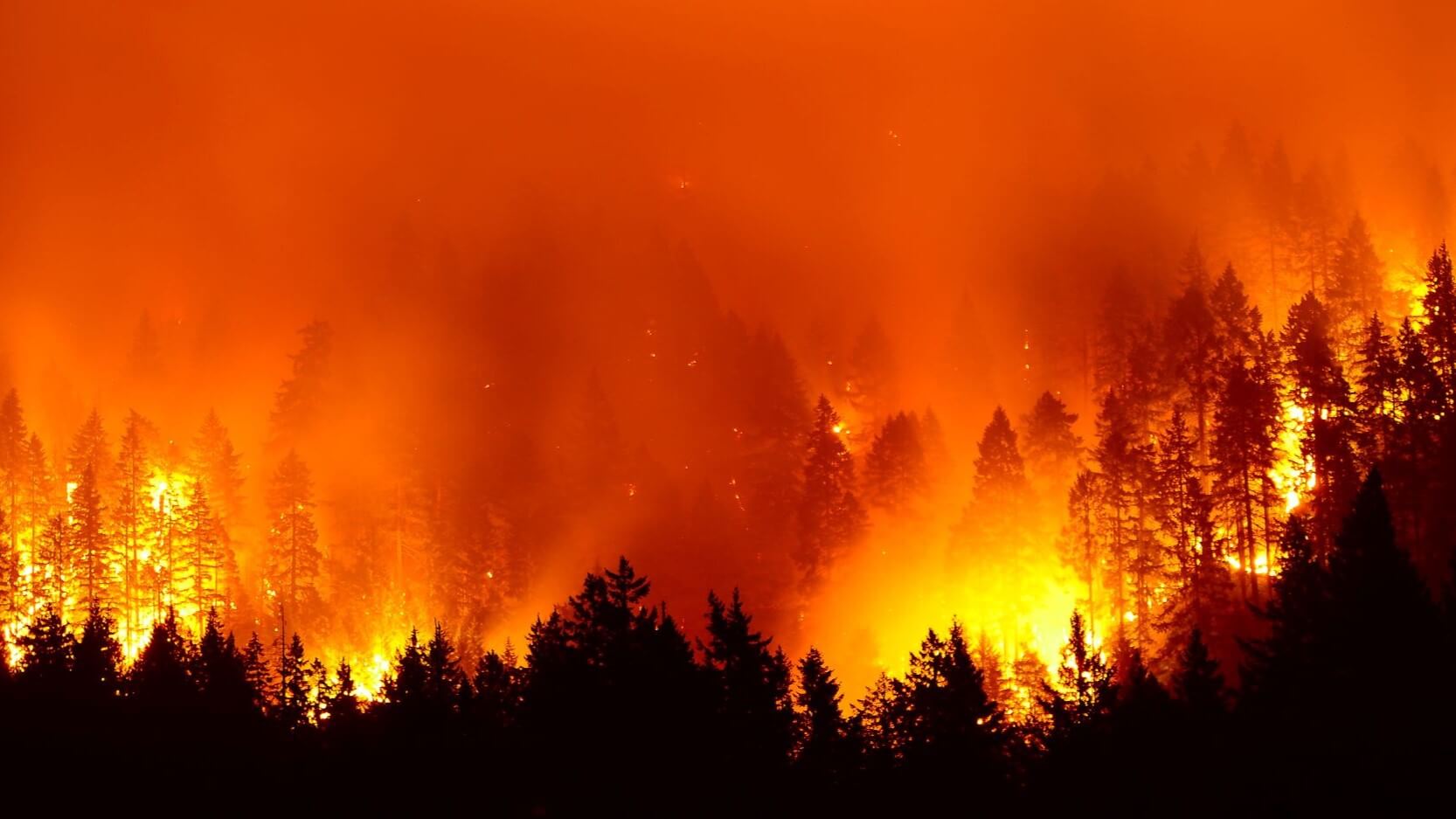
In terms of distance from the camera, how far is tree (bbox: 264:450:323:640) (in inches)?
3413

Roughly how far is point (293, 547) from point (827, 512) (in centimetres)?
3855

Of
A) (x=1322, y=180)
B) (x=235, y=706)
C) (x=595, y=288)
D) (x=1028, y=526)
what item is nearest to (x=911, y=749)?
(x=235, y=706)

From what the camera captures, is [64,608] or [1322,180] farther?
[1322,180]

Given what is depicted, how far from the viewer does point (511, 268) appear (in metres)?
133

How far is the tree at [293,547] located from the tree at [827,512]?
116 feet

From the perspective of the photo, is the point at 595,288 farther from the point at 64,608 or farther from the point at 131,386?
the point at 64,608

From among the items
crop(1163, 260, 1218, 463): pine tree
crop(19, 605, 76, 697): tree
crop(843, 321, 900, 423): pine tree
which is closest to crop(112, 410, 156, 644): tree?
crop(19, 605, 76, 697): tree

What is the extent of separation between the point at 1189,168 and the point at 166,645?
93.2m

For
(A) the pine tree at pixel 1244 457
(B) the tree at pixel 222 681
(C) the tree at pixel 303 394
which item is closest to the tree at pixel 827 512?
(A) the pine tree at pixel 1244 457

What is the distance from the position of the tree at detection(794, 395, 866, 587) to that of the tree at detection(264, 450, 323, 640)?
35447 millimetres

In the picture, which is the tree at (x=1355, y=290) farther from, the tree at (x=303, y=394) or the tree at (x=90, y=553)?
the tree at (x=90, y=553)

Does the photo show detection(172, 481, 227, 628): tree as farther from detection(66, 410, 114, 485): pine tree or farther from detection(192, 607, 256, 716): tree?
detection(192, 607, 256, 716): tree

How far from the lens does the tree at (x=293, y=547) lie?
284ft

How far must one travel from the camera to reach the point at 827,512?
82188 mm
